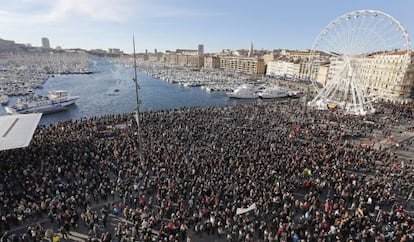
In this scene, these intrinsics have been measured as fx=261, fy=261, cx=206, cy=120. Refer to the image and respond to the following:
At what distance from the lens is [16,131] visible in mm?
21797

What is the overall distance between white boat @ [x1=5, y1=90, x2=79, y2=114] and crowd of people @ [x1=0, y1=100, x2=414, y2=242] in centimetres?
2329

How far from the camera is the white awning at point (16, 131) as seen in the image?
18938 mm

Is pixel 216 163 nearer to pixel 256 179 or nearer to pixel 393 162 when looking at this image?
pixel 256 179

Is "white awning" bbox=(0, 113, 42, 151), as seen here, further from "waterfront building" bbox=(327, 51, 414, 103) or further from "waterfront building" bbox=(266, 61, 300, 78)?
"waterfront building" bbox=(266, 61, 300, 78)

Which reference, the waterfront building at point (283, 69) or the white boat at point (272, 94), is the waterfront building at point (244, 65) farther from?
the white boat at point (272, 94)

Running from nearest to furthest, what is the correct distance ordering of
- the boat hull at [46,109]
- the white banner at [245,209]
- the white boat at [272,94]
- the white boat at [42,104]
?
the white banner at [245,209], the boat hull at [46,109], the white boat at [42,104], the white boat at [272,94]

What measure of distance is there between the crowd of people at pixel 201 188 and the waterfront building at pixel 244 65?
107 metres

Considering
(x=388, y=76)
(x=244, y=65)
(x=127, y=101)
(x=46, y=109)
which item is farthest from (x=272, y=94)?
(x=244, y=65)

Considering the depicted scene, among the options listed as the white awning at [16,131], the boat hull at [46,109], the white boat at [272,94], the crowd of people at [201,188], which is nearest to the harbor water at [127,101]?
the boat hull at [46,109]

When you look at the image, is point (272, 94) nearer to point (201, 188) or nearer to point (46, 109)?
point (46, 109)

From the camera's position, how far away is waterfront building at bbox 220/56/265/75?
130625 mm

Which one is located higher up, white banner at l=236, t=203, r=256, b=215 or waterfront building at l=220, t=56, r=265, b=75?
waterfront building at l=220, t=56, r=265, b=75

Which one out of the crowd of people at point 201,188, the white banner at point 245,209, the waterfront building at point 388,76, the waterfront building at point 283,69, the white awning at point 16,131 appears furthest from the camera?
the waterfront building at point 283,69

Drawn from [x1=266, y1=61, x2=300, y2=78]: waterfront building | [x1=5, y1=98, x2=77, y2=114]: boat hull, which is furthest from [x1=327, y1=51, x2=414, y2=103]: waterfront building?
[x1=5, y1=98, x2=77, y2=114]: boat hull
